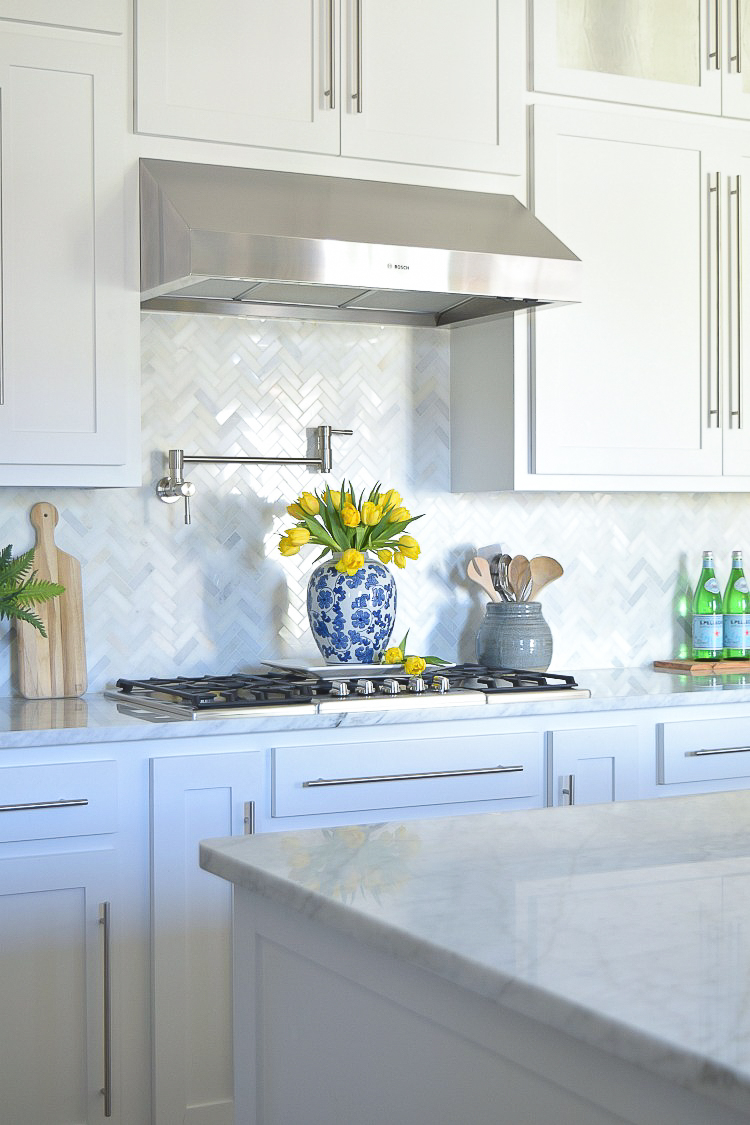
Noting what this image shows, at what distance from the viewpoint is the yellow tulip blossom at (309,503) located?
3.00 m

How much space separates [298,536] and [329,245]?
683 mm

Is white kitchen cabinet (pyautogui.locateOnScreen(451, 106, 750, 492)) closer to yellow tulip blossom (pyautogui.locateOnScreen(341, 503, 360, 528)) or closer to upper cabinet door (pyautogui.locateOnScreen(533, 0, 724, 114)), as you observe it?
upper cabinet door (pyautogui.locateOnScreen(533, 0, 724, 114))

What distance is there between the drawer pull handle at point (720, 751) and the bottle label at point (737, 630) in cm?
59

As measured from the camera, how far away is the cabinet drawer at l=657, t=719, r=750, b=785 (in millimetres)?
2934

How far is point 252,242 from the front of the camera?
2.58 meters

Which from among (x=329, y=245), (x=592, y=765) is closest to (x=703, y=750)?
(x=592, y=765)

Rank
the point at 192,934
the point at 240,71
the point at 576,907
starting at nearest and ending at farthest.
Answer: the point at 576,907
the point at 192,934
the point at 240,71

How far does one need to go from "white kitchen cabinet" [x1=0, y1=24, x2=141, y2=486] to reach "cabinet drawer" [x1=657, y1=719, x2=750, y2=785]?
4.38ft

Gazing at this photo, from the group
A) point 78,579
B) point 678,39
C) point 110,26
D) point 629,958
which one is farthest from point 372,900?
point 678,39

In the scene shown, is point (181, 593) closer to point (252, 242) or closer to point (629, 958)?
point (252, 242)

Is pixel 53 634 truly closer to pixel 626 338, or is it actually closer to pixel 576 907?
pixel 626 338

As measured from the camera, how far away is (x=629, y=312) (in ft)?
10.5

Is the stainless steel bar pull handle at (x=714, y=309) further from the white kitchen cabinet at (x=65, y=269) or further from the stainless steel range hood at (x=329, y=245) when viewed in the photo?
the white kitchen cabinet at (x=65, y=269)

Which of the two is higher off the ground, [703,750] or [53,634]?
[53,634]
